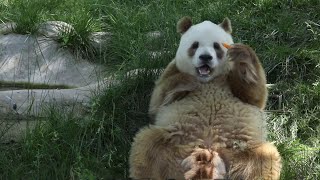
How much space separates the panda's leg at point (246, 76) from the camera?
5004mm

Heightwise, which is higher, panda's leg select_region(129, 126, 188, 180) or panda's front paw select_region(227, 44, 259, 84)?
panda's front paw select_region(227, 44, 259, 84)

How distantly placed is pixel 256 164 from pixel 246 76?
89 centimetres

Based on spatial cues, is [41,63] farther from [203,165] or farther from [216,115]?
[203,165]

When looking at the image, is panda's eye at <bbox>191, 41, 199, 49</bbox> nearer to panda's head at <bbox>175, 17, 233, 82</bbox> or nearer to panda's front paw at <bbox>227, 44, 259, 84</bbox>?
panda's head at <bbox>175, 17, 233, 82</bbox>

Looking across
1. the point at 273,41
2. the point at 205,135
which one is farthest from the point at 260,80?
the point at 273,41

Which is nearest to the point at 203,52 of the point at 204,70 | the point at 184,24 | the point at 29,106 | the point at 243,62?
the point at 204,70

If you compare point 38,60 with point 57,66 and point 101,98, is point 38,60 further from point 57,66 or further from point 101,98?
point 101,98

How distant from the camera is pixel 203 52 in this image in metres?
5.07

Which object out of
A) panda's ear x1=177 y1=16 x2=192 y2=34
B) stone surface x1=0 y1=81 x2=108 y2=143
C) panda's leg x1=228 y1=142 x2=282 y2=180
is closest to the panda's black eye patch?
panda's ear x1=177 y1=16 x2=192 y2=34

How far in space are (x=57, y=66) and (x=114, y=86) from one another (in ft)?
5.39

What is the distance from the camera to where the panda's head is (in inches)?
201

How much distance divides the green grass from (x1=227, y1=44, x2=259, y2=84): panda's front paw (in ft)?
3.40

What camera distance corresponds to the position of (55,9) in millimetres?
8477

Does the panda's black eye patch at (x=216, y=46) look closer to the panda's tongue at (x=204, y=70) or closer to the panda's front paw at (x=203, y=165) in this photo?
the panda's tongue at (x=204, y=70)
